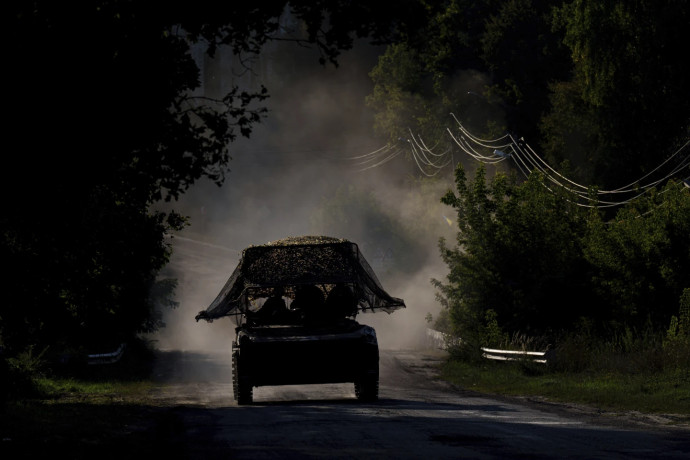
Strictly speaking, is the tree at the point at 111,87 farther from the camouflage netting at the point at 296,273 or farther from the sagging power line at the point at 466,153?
the sagging power line at the point at 466,153

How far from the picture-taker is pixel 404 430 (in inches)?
547

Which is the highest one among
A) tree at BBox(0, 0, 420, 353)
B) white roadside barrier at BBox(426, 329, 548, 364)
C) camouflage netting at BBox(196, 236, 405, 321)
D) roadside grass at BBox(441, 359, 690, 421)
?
tree at BBox(0, 0, 420, 353)

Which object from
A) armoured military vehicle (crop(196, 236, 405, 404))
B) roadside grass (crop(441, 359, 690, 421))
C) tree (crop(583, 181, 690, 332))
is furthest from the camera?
tree (crop(583, 181, 690, 332))

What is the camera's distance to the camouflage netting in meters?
21.5

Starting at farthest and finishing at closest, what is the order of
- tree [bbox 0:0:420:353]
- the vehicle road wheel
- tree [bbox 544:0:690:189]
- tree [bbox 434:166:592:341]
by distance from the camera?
tree [bbox 544:0:690:189]
tree [bbox 434:166:592:341]
the vehicle road wheel
tree [bbox 0:0:420:353]

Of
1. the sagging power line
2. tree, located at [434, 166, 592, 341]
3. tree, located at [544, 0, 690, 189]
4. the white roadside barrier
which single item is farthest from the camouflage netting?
the sagging power line

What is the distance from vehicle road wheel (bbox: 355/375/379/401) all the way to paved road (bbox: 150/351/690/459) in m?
0.31

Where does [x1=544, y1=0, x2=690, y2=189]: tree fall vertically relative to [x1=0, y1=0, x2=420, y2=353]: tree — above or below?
above

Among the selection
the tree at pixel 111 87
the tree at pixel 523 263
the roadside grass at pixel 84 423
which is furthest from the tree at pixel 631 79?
the tree at pixel 111 87

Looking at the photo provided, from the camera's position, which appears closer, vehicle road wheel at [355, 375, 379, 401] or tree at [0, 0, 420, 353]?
tree at [0, 0, 420, 353]

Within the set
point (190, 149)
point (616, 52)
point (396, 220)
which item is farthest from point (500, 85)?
point (190, 149)

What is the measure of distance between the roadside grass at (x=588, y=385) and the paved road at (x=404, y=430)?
139cm

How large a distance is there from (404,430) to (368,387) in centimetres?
674

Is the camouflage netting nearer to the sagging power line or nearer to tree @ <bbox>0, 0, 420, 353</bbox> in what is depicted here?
tree @ <bbox>0, 0, 420, 353</bbox>
